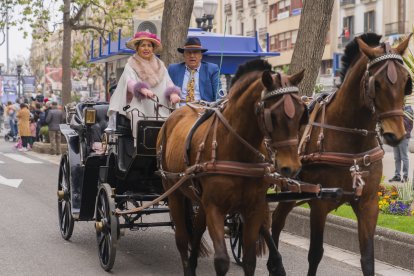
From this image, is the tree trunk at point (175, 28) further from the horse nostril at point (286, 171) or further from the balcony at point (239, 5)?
the balcony at point (239, 5)

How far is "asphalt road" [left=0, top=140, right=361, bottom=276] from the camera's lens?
7.79 m

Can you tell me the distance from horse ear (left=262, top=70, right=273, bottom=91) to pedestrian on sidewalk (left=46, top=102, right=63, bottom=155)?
19928 millimetres

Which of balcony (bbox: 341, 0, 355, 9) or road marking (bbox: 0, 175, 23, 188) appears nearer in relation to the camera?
road marking (bbox: 0, 175, 23, 188)

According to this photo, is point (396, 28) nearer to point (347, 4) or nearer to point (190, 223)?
point (347, 4)

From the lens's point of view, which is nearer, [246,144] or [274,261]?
[246,144]

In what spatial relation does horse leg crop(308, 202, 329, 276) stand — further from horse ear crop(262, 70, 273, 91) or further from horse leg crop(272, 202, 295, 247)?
horse ear crop(262, 70, 273, 91)

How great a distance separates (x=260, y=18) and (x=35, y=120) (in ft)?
126

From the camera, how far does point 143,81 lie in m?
→ 7.90

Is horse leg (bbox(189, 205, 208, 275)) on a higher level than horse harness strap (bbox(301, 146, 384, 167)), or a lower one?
lower

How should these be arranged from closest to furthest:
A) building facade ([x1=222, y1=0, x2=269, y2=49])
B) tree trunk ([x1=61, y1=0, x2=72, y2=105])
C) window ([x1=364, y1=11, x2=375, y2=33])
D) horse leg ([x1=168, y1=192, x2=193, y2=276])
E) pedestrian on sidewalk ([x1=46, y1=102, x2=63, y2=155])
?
1. horse leg ([x1=168, y1=192, x2=193, y2=276])
2. pedestrian on sidewalk ([x1=46, y1=102, x2=63, y2=155])
3. tree trunk ([x1=61, y1=0, x2=72, y2=105])
4. window ([x1=364, y1=11, x2=375, y2=33])
5. building facade ([x1=222, y1=0, x2=269, y2=49])

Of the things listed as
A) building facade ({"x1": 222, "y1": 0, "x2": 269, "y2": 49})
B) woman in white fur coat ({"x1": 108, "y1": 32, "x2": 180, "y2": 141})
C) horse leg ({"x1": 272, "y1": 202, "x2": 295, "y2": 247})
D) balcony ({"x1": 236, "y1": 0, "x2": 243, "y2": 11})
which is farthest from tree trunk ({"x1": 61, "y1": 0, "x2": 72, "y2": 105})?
balcony ({"x1": 236, "y1": 0, "x2": 243, "y2": 11})

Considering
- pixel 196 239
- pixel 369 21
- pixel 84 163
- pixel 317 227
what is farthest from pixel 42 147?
pixel 369 21

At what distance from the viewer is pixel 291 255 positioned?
8625 mm

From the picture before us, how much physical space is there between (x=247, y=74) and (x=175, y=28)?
979 cm
